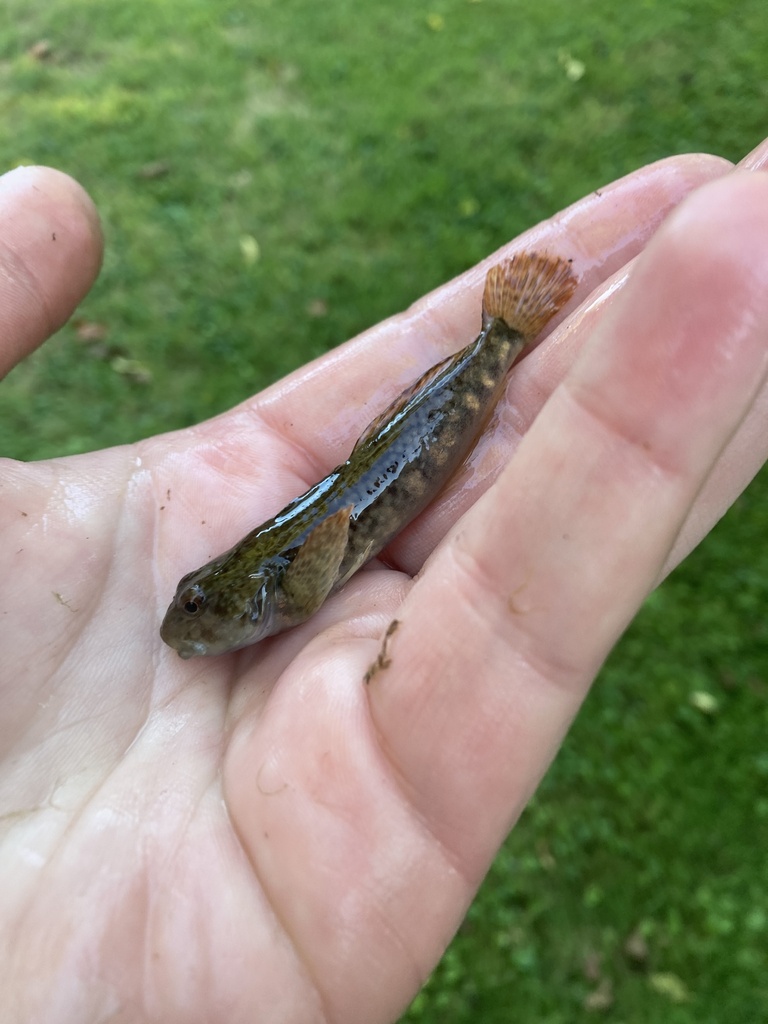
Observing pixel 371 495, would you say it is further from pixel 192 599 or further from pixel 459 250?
pixel 459 250

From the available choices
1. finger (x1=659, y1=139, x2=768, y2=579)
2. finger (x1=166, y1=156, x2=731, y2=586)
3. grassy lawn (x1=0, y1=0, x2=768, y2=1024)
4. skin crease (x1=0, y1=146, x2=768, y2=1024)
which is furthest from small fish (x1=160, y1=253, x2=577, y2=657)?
grassy lawn (x1=0, y1=0, x2=768, y2=1024)

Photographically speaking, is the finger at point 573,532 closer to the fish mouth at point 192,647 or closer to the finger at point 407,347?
the fish mouth at point 192,647

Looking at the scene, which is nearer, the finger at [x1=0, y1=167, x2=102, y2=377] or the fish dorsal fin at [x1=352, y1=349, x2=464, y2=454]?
the finger at [x1=0, y1=167, x2=102, y2=377]

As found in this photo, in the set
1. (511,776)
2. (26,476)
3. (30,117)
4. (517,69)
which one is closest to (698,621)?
(511,776)

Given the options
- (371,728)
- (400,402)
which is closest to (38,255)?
(400,402)

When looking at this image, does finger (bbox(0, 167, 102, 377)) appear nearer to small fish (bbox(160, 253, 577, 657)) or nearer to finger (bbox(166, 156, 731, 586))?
finger (bbox(166, 156, 731, 586))

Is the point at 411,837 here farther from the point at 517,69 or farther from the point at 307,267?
the point at 517,69

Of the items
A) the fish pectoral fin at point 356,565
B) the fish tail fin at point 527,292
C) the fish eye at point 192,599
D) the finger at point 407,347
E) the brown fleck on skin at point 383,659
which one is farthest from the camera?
the finger at point 407,347

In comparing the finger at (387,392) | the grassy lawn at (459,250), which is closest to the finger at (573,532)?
the finger at (387,392)
